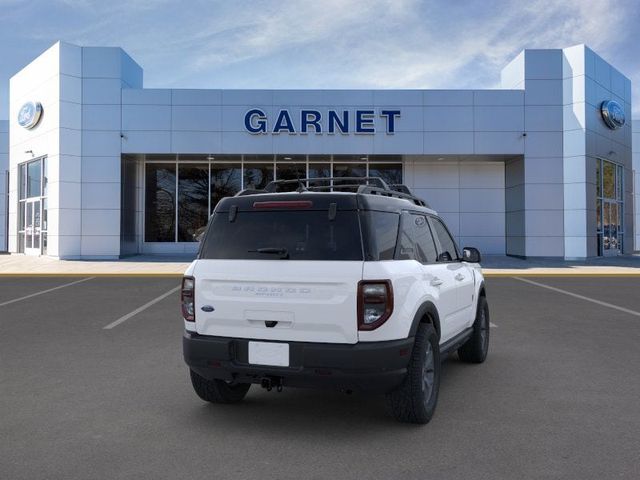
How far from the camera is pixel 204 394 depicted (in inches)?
178

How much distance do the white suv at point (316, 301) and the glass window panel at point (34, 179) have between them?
73.6 ft

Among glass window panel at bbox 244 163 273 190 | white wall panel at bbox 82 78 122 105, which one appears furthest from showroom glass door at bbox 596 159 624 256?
white wall panel at bbox 82 78 122 105

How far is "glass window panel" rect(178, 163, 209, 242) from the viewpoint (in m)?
23.7

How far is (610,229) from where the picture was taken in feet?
81.0

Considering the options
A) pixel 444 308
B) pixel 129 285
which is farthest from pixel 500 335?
→ pixel 129 285

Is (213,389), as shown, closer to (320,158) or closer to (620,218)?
(320,158)

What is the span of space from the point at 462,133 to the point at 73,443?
19592mm

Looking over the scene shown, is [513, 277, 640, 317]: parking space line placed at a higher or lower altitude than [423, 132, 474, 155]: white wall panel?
lower

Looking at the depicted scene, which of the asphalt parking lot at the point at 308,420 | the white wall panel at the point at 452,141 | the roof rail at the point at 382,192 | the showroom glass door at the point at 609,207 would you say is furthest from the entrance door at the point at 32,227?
the showroom glass door at the point at 609,207

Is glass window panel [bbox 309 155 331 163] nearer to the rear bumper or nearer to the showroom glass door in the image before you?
the showroom glass door

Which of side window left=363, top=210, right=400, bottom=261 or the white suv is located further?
side window left=363, top=210, right=400, bottom=261

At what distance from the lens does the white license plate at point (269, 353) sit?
383cm

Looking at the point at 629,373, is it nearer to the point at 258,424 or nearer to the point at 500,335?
the point at 500,335

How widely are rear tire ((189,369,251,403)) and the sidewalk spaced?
12150mm
